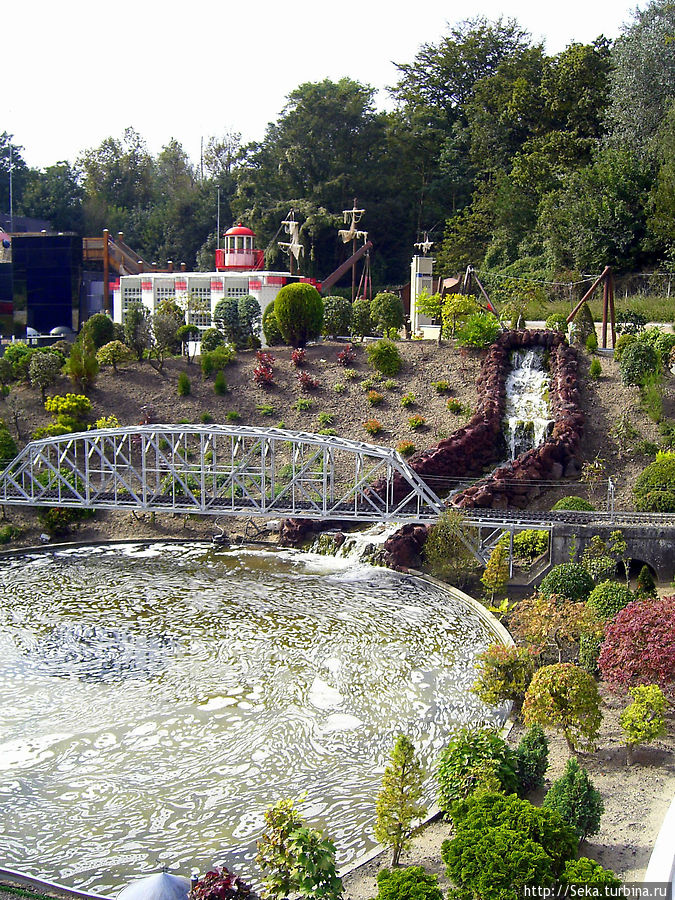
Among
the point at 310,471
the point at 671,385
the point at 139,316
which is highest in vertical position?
the point at 139,316

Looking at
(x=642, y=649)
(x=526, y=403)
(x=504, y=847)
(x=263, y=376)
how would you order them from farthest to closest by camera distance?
(x=263, y=376) < (x=526, y=403) < (x=642, y=649) < (x=504, y=847)

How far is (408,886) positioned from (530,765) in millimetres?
4882

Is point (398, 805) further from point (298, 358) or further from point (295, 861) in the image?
point (298, 358)

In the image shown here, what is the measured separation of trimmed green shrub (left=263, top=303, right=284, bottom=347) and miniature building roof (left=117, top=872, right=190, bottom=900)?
40.7 metres

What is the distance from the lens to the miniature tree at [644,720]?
18578mm

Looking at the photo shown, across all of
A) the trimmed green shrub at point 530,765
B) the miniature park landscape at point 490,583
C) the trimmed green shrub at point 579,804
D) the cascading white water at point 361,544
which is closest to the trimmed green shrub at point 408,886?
the miniature park landscape at point 490,583

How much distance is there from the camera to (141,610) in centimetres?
2972

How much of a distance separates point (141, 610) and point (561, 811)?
56.4 ft

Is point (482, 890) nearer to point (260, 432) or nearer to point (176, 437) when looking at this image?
point (260, 432)

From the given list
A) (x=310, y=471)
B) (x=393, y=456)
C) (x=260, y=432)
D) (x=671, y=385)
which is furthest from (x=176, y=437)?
(x=671, y=385)

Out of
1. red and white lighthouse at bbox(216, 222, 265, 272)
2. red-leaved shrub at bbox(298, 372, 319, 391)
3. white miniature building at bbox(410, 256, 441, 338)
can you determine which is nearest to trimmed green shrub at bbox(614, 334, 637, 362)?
white miniature building at bbox(410, 256, 441, 338)

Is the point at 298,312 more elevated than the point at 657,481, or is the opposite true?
the point at 298,312

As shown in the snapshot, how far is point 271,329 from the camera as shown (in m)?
53.0

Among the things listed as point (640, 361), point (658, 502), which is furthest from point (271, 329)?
point (658, 502)
